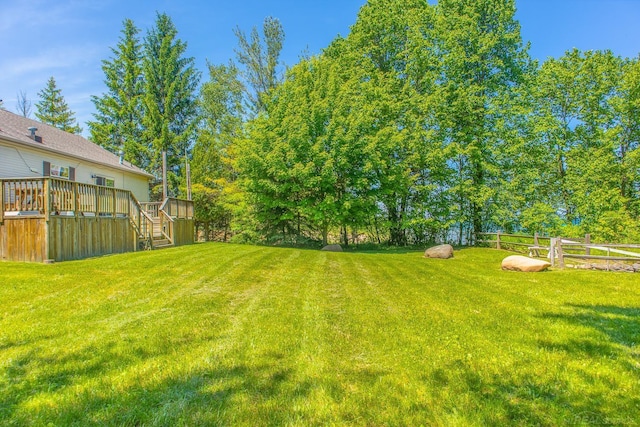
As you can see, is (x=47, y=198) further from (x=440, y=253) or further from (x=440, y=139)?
(x=440, y=139)

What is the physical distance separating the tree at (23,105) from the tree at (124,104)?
903 centimetres

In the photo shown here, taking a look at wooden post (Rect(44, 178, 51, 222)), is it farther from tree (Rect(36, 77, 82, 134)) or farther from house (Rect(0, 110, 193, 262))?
tree (Rect(36, 77, 82, 134))

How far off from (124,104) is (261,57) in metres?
12.4

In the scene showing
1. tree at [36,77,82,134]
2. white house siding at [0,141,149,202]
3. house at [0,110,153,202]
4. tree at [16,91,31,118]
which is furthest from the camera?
tree at [16,91,31,118]

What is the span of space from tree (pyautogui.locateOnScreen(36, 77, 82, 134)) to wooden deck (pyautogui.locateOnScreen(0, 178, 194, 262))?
24.9 metres

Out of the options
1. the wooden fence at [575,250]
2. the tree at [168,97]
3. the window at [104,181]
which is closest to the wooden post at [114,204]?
the window at [104,181]

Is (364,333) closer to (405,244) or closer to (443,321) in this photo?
(443,321)

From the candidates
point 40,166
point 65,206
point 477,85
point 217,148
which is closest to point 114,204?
point 65,206

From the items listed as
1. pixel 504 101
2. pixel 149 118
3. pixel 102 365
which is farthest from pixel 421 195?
pixel 149 118

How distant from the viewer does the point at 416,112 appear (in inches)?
730

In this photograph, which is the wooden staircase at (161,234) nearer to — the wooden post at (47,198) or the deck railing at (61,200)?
the deck railing at (61,200)

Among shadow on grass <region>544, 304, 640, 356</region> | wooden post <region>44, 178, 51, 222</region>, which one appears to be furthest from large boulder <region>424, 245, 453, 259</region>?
wooden post <region>44, 178, 51, 222</region>

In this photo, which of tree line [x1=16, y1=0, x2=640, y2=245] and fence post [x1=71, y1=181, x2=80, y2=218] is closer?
fence post [x1=71, y1=181, x2=80, y2=218]

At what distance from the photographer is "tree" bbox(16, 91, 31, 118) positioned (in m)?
29.1
